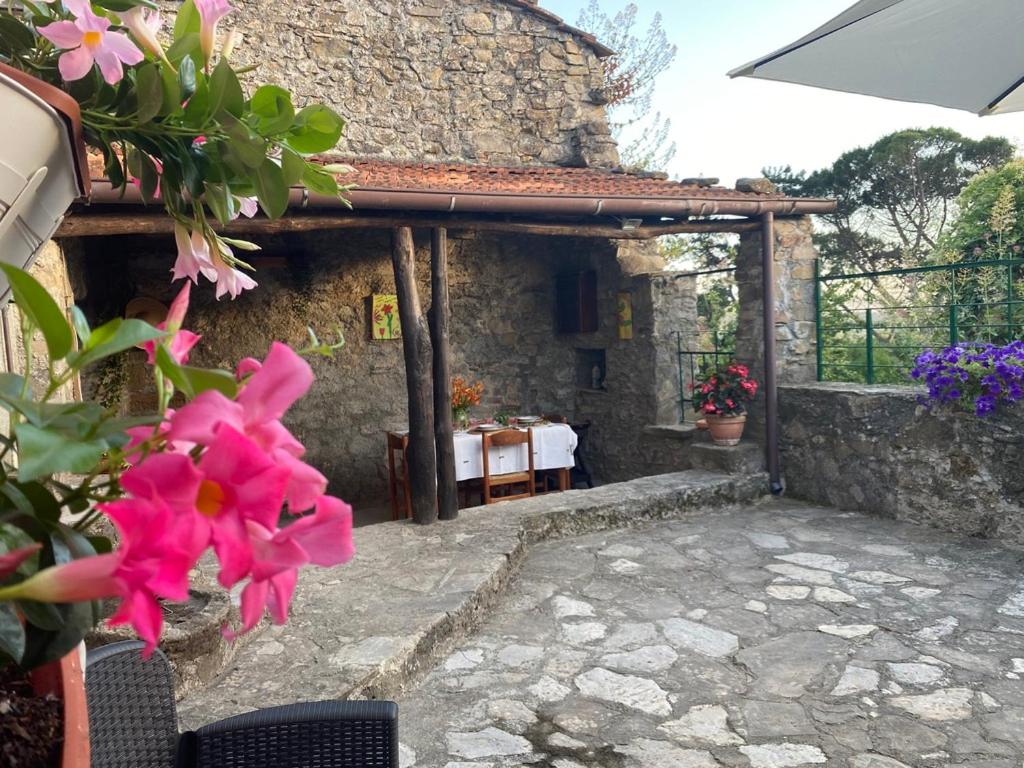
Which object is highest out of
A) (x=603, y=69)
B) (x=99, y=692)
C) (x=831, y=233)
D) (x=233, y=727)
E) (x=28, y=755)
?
(x=603, y=69)

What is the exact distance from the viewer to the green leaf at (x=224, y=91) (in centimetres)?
67

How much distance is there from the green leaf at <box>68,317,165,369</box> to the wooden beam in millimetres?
3606

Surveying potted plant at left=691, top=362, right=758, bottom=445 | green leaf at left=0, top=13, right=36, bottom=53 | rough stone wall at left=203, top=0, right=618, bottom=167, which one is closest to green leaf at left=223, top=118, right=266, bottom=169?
green leaf at left=0, top=13, right=36, bottom=53

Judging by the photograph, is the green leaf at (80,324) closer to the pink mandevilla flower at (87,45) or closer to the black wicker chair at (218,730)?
the pink mandevilla flower at (87,45)

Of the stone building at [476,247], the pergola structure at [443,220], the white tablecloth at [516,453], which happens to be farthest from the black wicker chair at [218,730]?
the white tablecloth at [516,453]

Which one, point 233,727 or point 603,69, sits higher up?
point 603,69

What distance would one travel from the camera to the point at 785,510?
561 cm

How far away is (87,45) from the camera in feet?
2.04

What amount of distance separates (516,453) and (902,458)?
268 centimetres

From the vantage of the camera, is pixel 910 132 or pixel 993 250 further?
pixel 910 132

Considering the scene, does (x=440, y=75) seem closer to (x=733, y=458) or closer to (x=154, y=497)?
(x=733, y=458)

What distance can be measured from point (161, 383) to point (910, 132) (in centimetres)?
1424

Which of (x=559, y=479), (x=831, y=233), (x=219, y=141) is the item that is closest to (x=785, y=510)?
(x=559, y=479)

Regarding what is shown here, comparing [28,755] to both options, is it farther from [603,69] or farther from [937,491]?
[603,69]
